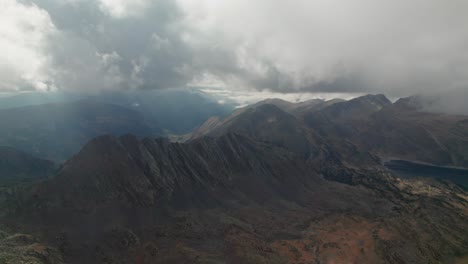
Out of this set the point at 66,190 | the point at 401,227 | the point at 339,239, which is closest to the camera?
the point at 66,190

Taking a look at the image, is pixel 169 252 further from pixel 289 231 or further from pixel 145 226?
pixel 289 231

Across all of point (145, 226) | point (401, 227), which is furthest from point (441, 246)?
point (145, 226)

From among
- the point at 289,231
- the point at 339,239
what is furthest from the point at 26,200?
the point at 339,239

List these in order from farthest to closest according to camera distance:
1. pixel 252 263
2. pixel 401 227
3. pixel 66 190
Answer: pixel 401 227, pixel 66 190, pixel 252 263

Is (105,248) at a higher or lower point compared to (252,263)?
higher

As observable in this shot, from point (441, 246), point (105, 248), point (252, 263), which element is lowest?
point (441, 246)

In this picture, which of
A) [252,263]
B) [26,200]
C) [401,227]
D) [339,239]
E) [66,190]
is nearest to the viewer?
[252,263]

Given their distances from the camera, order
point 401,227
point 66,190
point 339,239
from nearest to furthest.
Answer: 1. point 66,190
2. point 339,239
3. point 401,227

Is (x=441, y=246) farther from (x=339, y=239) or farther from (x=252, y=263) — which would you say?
(x=252, y=263)

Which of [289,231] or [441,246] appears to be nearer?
[441,246]
